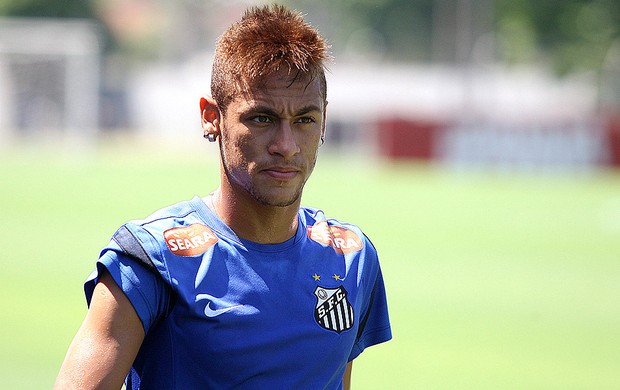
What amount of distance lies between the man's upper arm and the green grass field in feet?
17.8

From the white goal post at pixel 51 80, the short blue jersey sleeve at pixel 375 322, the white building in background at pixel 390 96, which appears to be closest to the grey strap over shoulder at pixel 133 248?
the short blue jersey sleeve at pixel 375 322

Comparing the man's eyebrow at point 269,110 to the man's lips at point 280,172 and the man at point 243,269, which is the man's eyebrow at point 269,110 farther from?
the man's lips at point 280,172

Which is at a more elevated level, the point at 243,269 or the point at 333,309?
the point at 243,269

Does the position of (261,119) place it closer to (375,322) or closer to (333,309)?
(333,309)

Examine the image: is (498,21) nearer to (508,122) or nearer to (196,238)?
(508,122)

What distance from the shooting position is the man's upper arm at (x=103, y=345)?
2.67 metres

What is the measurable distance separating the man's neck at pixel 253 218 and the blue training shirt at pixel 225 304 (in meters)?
0.03

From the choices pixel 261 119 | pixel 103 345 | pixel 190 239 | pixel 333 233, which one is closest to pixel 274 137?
pixel 261 119

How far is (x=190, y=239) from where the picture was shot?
Result: 290 cm

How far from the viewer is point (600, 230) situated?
19.0 metres

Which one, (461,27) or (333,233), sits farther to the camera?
(461,27)

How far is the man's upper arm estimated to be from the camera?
2.67 metres

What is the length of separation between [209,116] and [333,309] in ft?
2.09

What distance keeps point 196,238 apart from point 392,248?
13853mm
